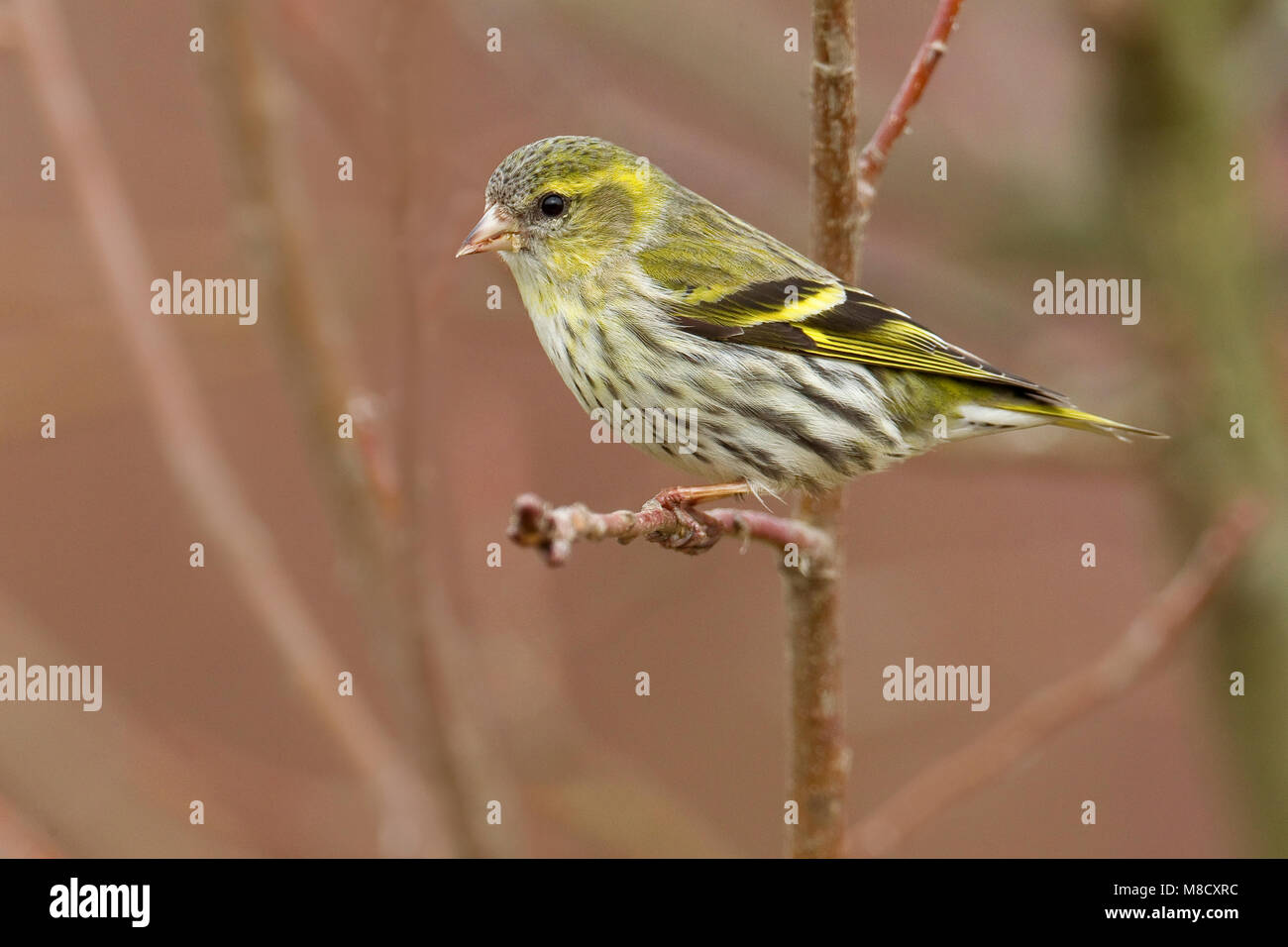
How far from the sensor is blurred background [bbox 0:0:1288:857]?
353cm

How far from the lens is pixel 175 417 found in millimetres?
3666

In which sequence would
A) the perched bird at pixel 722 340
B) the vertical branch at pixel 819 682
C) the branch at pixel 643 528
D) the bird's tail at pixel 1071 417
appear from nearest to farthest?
the branch at pixel 643 528
the vertical branch at pixel 819 682
the perched bird at pixel 722 340
the bird's tail at pixel 1071 417

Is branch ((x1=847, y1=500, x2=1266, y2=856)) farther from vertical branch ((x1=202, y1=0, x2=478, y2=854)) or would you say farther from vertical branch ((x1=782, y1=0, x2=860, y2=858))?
vertical branch ((x1=202, y1=0, x2=478, y2=854))

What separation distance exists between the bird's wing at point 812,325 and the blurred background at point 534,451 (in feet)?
1.44

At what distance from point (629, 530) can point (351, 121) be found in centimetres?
234

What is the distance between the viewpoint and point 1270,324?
19.2ft

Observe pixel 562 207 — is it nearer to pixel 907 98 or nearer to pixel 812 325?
pixel 812 325

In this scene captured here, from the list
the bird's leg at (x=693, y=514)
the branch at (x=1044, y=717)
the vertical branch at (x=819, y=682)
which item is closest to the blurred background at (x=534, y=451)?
the bird's leg at (x=693, y=514)

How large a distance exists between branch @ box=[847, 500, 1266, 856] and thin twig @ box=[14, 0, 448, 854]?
132 cm

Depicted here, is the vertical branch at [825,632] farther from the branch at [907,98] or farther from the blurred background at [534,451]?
the blurred background at [534,451]

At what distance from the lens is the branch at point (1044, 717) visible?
390cm

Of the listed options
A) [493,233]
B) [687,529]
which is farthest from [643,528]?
[493,233]

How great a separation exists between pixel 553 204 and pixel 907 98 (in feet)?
4.75

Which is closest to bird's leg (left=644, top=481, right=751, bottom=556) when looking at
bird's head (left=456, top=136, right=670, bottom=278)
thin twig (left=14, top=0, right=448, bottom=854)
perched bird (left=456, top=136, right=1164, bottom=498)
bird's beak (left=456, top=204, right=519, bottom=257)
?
perched bird (left=456, top=136, right=1164, bottom=498)
